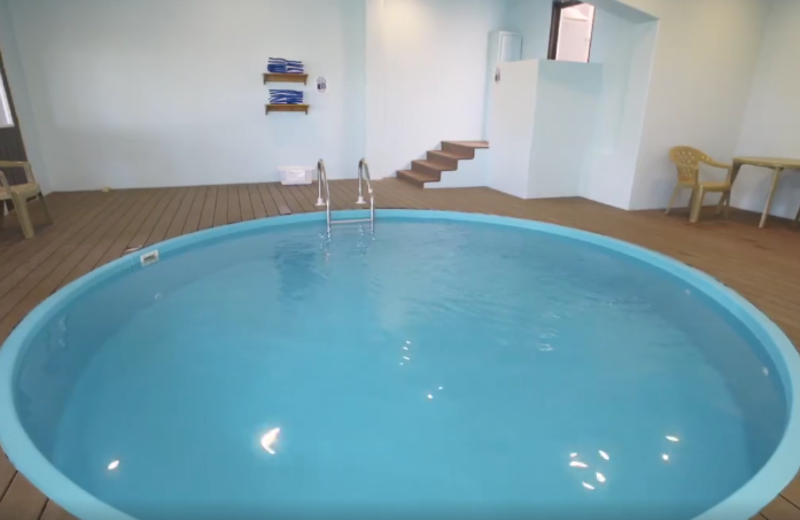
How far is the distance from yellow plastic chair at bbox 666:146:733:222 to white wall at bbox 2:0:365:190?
4350mm

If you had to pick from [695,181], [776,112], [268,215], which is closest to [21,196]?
[268,215]

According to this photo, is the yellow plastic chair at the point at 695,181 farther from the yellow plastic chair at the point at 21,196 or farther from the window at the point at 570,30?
the yellow plastic chair at the point at 21,196

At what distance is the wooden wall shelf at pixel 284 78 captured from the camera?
21.5 feet

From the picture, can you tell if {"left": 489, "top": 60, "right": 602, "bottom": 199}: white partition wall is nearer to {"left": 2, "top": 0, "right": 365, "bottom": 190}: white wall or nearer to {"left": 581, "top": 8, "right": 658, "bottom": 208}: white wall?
{"left": 581, "top": 8, "right": 658, "bottom": 208}: white wall

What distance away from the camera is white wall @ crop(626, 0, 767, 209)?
501cm

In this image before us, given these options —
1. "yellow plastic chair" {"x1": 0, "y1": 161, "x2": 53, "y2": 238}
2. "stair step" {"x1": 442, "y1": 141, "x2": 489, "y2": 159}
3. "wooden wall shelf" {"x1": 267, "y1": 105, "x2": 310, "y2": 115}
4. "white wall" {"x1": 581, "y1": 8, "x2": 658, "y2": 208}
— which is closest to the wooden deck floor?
"yellow plastic chair" {"x1": 0, "y1": 161, "x2": 53, "y2": 238}

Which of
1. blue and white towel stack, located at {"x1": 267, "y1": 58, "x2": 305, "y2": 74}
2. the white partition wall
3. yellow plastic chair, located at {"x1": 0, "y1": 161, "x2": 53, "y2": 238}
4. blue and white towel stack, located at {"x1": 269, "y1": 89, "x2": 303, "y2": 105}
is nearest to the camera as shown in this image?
yellow plastic chair, located at {"x1": 0, "y1": 161, "x2": 53, "y2": 238}

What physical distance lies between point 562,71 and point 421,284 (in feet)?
12.3

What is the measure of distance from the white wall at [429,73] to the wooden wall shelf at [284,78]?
3.20ft

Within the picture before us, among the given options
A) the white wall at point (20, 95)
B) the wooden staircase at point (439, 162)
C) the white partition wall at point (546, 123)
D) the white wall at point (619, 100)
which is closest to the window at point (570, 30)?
the white wall at point (619, 100)

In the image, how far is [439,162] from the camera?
7.16 metres

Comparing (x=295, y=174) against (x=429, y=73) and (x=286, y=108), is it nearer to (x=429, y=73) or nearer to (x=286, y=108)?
(x=286, y=108)

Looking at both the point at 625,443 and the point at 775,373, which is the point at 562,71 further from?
the point at 625,443

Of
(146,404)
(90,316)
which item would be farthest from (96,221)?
(146,404)
